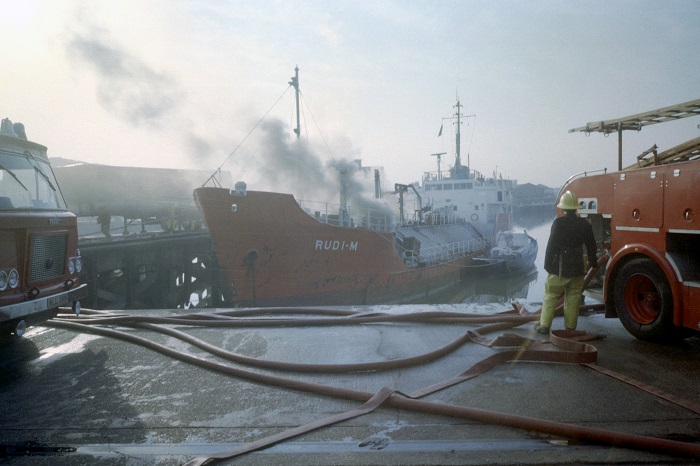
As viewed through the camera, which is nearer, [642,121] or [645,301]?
[645,301]

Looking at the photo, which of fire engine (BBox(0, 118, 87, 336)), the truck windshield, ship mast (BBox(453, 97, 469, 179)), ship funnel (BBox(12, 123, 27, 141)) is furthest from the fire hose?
ship mast (BBox(453, 97, 469, 179))

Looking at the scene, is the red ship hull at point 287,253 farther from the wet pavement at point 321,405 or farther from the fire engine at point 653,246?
the fire engine at point 653,246

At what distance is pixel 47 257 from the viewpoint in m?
5.39

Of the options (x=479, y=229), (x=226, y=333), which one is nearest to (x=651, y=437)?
(x=226, y=333)

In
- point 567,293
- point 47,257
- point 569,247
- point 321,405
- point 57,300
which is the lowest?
point 321,405

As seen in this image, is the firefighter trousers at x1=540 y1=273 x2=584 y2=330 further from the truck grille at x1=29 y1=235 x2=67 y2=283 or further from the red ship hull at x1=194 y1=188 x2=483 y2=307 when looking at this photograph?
the red ship hull at x1=194 y1=188 x2=483 y2=307

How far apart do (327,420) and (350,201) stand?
21.5 m

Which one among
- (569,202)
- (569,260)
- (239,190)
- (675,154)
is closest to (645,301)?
(569,260)

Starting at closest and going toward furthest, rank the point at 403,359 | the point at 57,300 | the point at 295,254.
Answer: the point at 403,359 → the point at 57,300 → the point at 295,254

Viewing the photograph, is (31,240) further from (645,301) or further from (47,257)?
(645,301)

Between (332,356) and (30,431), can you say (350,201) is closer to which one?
(332,356)

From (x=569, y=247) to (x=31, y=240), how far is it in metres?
5.92

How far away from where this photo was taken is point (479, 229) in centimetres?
3231

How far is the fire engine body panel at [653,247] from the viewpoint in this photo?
4559 millimetres
